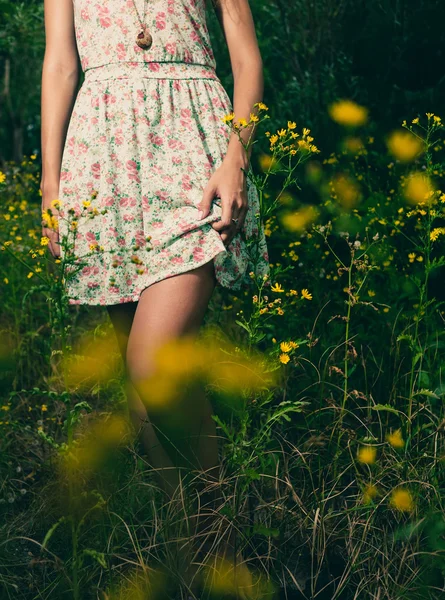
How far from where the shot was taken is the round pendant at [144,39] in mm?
1998

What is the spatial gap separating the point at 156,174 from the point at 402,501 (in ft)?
3.19

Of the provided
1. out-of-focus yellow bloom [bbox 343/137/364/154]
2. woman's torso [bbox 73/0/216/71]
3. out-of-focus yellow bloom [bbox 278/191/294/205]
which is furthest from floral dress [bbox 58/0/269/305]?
out-of-focus yellow bloom [bbox 343/137/364/154]

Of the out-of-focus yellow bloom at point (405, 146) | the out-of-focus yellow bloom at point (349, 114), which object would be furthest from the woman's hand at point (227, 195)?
the out-of-focus yellow bloom at point (349, 114)

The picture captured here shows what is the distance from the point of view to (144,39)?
1998mm

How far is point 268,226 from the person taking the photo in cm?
300

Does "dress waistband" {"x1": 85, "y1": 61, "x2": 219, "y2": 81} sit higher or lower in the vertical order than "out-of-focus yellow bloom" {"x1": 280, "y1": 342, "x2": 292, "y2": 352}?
higher

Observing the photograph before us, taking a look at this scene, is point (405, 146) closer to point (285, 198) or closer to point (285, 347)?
point (285, 198)

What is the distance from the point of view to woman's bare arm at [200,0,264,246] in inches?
73.1

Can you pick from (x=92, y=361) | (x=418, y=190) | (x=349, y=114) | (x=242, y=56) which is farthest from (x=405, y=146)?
(x=92, y=361)

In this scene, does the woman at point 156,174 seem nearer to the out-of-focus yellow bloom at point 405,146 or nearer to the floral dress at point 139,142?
the floral dress at point 139,142

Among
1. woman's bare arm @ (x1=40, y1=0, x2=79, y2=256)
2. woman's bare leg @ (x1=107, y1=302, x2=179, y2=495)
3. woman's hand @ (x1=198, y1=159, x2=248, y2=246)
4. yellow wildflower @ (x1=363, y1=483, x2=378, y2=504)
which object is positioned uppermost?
woman's bare arm @ (x1=40, y1=0, x2=79, y2=256)

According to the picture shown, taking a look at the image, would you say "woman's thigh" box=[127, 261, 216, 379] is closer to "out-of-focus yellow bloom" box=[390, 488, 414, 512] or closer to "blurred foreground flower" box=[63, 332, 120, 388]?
"blurred foreground flower" box=[63, 332, 120, 388]

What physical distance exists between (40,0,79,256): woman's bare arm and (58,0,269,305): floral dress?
72 millimetres

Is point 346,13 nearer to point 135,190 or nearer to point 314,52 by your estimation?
point 314,52
